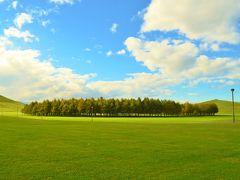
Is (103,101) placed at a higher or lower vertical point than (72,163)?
higher

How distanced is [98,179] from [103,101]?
176975 mm

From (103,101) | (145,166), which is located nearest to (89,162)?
(145,166)

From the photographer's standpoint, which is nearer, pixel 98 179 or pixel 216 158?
pixel 98 179

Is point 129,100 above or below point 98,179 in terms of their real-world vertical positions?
above

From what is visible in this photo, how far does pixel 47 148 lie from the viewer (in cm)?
2358

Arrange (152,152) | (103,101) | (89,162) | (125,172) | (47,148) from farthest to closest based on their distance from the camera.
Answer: (103,101), (47,148), (152,152), (89,162), (125,172)

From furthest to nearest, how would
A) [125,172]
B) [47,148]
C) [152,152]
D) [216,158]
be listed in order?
[47,148] → [152,152] → [216,158] → [125,172]

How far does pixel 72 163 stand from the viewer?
17312mm

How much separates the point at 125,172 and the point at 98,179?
1.81 m

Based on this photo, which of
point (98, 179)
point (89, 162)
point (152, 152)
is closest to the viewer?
point (98, 179)

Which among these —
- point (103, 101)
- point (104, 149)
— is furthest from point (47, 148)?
point (103, 101)

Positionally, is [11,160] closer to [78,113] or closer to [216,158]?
[216,158]

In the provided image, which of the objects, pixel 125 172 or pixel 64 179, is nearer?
pixel 64 179

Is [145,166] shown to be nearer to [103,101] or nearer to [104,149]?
[104,149]
